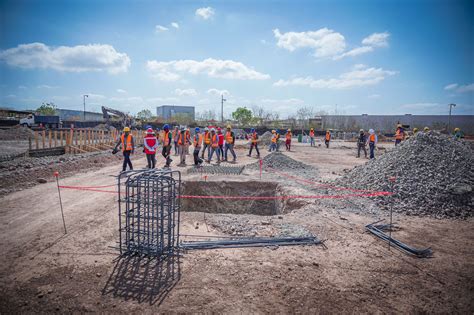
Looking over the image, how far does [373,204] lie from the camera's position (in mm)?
7383

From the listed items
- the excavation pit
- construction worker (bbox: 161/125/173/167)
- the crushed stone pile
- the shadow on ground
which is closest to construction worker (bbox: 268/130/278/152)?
construction worker (bbox: 161/125/173/167)

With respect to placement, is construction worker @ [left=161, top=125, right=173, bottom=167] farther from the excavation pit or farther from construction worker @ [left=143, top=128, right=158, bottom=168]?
the excavation pit

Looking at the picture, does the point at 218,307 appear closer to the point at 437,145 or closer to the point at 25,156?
the point at 437,145

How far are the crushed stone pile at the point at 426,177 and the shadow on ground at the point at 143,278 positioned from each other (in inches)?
248

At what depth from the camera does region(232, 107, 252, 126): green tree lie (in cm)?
5780

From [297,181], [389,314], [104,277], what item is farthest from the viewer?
[297,181]

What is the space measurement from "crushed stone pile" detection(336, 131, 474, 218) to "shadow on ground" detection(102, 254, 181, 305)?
20.7 ft

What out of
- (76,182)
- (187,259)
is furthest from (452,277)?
(76,182)

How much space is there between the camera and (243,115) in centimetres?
5956

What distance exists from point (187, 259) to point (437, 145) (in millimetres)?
9418

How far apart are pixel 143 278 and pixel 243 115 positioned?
57.1 m

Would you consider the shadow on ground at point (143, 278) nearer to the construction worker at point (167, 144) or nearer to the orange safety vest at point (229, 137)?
the construction worker at point (167, 144)

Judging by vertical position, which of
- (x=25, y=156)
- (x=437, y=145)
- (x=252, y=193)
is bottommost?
(x=252, y=193)

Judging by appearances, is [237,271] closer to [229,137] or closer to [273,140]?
[229,137]
